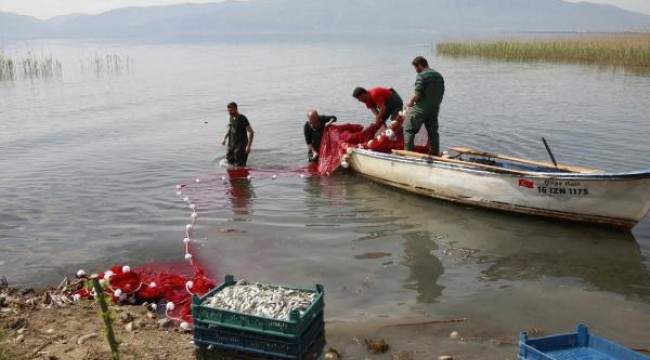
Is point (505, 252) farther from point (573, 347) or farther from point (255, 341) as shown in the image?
point (255, 341)

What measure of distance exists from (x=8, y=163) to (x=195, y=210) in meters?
6.75

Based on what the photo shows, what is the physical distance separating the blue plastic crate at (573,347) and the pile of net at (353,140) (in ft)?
22.9

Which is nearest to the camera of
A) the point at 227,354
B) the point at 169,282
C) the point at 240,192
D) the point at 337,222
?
the point at 227,354

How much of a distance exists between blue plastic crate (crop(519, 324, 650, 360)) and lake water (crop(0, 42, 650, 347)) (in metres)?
1.33

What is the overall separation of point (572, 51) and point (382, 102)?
91.8 ft

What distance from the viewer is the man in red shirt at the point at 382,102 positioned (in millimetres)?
11797

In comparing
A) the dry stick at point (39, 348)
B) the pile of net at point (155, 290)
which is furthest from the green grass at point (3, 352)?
the pile of net at point (155, 290)

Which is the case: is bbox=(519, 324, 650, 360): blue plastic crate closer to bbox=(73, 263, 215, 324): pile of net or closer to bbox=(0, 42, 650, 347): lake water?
bbox=(0, 42, 650, 347): lake water

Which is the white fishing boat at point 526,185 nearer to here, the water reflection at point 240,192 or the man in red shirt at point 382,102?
the man in red shirt at point 382,102

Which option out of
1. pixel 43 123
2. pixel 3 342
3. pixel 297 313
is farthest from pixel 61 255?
pixel 43 123

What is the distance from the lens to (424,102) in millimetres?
10469

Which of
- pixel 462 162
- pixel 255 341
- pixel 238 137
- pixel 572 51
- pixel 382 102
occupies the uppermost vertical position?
pixel 572 51

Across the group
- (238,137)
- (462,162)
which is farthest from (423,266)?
(238,137)

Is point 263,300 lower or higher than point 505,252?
higher
